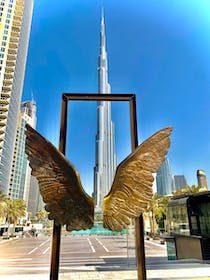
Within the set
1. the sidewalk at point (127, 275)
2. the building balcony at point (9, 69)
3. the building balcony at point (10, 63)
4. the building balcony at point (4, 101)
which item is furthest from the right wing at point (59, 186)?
the building balcony at point (10, 63)

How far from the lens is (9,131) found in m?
43.6

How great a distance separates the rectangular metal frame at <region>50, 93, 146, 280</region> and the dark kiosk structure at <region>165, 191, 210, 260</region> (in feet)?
26.5

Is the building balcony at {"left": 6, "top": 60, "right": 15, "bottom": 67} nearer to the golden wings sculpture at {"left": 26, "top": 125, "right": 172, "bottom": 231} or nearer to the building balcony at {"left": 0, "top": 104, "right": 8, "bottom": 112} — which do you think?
the building balcony at {"left": 0, "top": 104, "right": 8, "bottom": 112}

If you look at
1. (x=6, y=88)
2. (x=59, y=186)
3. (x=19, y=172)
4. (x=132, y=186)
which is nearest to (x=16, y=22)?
(x=6, y=88)

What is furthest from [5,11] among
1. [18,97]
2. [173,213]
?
[173,213]

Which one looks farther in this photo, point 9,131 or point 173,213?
point 9,131

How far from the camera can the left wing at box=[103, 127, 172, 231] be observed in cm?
334

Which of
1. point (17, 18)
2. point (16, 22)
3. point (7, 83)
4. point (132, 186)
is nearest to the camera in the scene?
point (132, 186)

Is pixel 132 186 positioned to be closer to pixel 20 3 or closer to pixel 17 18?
pixel 17 18

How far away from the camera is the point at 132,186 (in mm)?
3418

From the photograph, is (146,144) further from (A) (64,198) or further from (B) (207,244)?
(B) (207,244)

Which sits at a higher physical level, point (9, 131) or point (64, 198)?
point (9, 131)

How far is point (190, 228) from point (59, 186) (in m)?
10.6

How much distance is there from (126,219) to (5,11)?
57994mm
